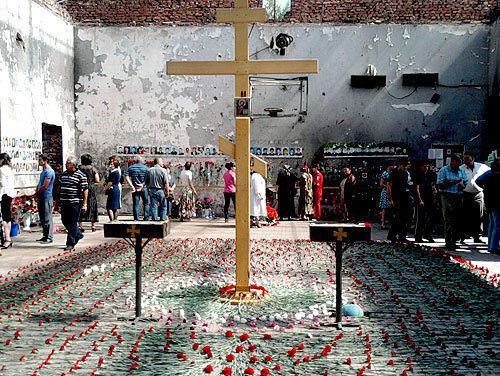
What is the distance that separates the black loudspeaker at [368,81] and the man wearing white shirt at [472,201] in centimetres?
605

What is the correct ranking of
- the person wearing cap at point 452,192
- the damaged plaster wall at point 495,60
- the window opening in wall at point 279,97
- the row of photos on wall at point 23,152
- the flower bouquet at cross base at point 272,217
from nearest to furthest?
the person wearing cap at point 452,192 < the row of photos on wall at point 23,152 < the flower bouquet at cross base at point 272,217 < the damaged plaster wall at point 495,60 < the window opening in wall at point 279,97

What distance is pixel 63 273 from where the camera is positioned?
7.22 meters

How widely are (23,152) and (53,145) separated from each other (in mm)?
2668

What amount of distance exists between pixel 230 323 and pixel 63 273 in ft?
11.1

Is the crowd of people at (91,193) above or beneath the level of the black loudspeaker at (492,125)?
beneath

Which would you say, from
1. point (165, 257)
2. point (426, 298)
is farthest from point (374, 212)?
point (426, 298)

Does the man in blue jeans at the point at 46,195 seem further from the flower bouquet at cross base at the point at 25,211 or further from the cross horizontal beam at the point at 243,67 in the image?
the cross horizontal beam at the point at 243,67

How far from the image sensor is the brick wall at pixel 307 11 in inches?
623

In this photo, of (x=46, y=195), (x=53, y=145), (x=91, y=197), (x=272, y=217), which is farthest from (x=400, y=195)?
(x=53, y=145)

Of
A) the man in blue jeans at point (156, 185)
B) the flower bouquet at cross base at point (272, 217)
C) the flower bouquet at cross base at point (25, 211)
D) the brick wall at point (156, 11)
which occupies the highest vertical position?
the brick wall at point (156, 11)

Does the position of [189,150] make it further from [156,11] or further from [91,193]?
[91,193]

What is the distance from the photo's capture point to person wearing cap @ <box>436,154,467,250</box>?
373 inches

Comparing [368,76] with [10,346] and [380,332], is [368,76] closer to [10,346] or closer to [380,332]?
[380,332]

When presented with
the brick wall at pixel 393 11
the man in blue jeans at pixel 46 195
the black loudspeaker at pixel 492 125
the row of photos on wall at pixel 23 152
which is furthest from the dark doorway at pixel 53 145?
the black loudspeaker at pixel 492 125
